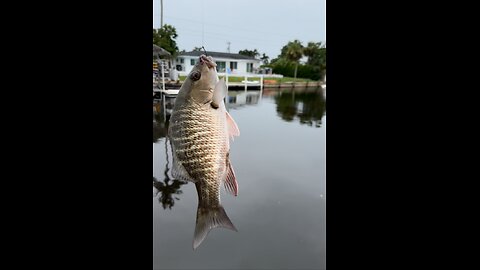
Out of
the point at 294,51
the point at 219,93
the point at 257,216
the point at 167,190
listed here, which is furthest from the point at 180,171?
the point at 294,51

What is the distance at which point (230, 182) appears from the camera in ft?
3.57

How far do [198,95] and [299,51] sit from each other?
39.2m

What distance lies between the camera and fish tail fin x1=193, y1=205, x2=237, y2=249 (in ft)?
3.22

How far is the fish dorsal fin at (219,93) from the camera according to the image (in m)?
1.04

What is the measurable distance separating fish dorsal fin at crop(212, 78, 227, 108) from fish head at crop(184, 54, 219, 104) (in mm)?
13

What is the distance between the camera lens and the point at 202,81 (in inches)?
41.3

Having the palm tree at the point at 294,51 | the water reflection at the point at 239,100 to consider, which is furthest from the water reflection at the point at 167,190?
the palm tree at the point at 294,51

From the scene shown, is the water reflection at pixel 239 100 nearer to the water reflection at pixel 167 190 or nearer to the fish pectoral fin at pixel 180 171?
the water reflection at pixel 167 190

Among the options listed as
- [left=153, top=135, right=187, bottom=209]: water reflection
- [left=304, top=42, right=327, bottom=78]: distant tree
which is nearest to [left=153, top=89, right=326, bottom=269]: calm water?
[left=153, top=135, right=187, bottom=209]: water reflection

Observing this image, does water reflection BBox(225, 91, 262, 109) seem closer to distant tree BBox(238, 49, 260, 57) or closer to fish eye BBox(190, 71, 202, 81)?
fish eye BBox(190, 71, 202, 81)

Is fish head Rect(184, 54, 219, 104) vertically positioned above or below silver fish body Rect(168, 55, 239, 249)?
above

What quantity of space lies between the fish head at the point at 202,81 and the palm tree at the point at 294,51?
37.9m

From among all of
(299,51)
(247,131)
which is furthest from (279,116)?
(299,51)

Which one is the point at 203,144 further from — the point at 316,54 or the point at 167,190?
the point at 316,54
